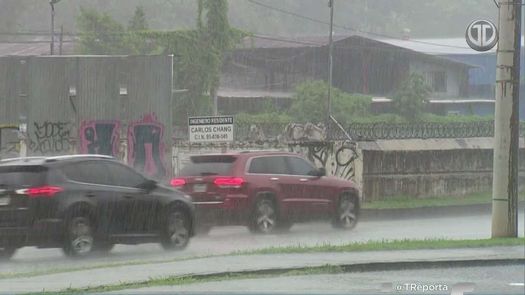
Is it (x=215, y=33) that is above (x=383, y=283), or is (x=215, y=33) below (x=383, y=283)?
above

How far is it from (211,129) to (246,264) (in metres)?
13.6

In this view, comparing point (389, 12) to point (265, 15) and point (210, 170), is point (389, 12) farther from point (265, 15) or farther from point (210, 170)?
point (210, 170)

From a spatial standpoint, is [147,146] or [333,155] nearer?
[333,155]

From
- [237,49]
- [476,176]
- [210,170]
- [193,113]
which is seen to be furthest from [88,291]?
[237,49]

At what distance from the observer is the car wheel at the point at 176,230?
16.9 metres

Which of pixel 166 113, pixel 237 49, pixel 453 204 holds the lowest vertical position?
A: pixel 453 204

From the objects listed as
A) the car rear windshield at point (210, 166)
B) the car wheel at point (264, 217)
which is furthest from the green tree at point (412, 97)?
the car rear windshield at point (210, 166)

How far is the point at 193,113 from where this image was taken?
48094mm

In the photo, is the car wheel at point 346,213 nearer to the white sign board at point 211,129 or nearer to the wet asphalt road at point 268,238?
the wet asphalt road at point 268,238

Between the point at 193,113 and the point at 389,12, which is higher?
the point at 389,12

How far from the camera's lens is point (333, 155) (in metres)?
28.5

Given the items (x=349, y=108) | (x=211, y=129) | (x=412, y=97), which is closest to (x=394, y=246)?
(x=211, y=129)

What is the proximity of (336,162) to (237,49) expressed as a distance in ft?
94.3

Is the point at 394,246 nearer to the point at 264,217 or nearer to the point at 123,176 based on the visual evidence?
the point at 123,176
